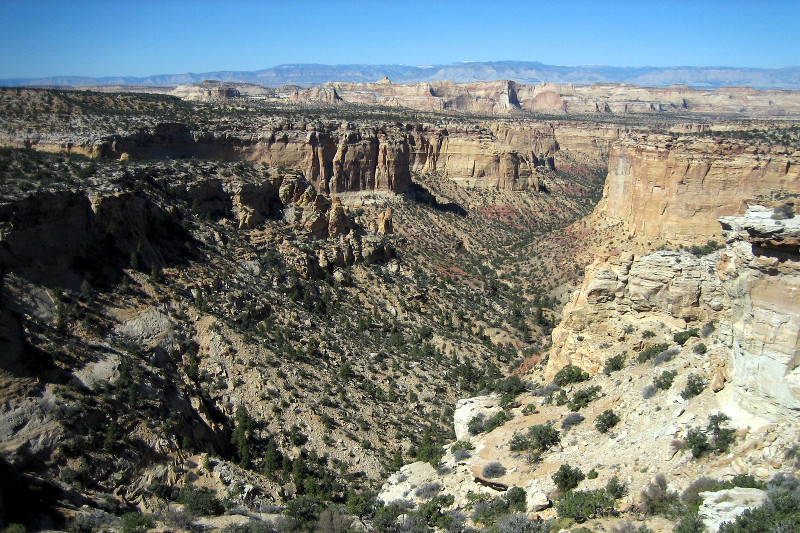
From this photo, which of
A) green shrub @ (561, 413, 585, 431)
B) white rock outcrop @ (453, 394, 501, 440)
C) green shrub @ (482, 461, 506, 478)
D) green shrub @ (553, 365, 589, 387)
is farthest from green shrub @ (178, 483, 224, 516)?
green shrub @ (553, 365, 589, 387)

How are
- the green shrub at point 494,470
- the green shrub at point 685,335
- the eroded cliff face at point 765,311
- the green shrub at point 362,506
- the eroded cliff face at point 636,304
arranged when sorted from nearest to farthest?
the eroded cliff face at point 765,311 → the green shrub at point 494,470 → the green shrub at point 685,335 → the green shrub at point 362,506 → the eroded cliff face at point 636,304

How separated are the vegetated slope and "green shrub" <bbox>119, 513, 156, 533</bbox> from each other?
1647 mm

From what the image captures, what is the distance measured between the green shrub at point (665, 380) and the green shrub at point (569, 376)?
157 inches

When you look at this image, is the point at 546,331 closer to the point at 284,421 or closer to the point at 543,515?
the point at 284,421

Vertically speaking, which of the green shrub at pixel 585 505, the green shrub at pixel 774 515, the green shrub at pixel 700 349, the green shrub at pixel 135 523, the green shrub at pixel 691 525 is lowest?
the green shrub at pixel 135 523

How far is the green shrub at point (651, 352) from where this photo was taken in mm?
19453

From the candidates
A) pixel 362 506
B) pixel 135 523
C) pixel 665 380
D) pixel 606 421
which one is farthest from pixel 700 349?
pixel 135 523

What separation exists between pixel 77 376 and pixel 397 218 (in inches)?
1564

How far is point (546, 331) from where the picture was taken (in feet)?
135

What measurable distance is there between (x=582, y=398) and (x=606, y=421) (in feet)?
6.76

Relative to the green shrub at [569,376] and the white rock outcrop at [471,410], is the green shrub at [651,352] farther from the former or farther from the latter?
the white rock outcrop at [471,410]

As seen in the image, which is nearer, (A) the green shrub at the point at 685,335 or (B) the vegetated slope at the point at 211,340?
(A) the green shrub at the point at 685,335

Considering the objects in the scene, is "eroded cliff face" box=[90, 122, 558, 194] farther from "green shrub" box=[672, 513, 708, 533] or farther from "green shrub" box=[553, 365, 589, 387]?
"green shrub" box=[672, 513, 708, 533]

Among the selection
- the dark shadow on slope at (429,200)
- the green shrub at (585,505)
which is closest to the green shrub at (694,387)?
the green shrub at (585,505)
